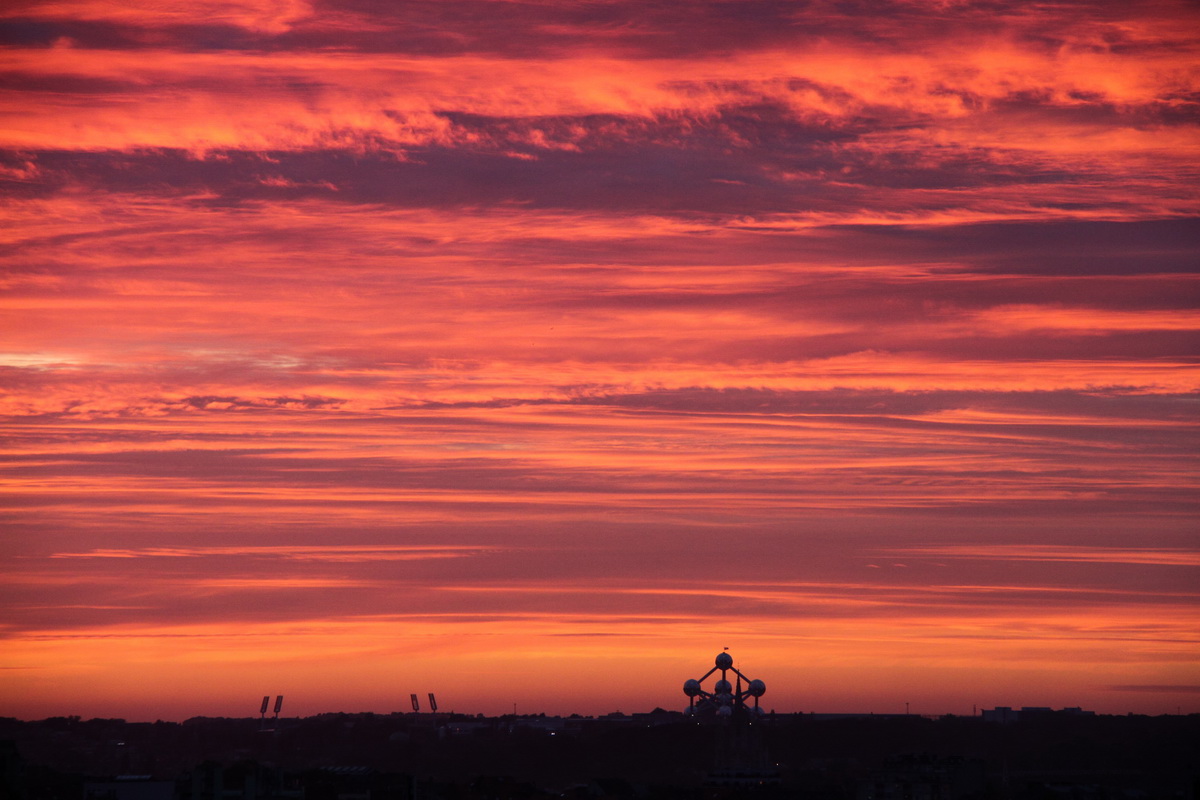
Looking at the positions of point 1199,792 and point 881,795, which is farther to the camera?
point 881,795

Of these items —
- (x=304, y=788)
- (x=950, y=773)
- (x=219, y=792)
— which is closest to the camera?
(x=219, y=792)

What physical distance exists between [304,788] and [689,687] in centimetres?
7085

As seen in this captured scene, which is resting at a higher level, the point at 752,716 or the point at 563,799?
the point at 752,716

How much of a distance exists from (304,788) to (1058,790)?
80.3m

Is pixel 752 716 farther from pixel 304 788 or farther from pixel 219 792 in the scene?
pixel 219 792

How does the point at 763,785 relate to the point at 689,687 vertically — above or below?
below

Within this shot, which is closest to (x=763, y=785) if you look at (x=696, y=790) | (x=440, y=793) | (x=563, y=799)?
(x=696, y=790)

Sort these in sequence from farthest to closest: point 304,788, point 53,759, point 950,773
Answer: point 53,759, point 950,773, point 304,788

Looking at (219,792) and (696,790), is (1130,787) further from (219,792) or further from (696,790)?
(219,792)

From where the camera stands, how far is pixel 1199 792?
13612 cm

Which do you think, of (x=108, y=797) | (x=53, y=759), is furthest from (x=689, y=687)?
(x=108, y=797)

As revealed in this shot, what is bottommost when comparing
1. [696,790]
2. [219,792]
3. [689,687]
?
[219,792]

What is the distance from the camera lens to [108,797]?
102125mm

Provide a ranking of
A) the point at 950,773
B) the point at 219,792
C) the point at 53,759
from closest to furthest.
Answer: the point at 219,792 < the point at 950,773 < the point at 53,759
